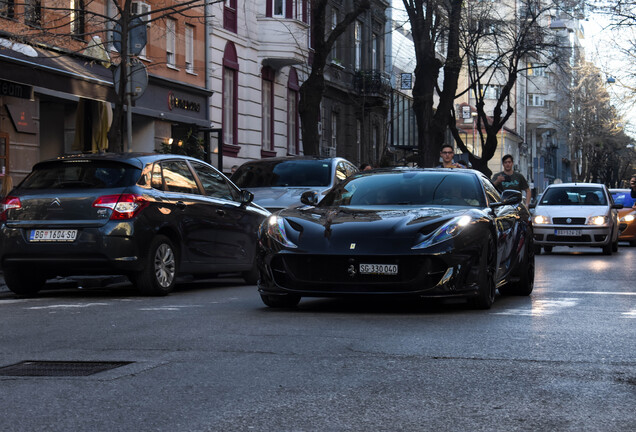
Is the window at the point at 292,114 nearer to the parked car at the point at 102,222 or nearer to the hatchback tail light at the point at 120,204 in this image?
the parked car at the point at 102,222

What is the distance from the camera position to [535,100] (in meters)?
112

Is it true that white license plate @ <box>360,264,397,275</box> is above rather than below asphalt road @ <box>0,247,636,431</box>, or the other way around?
above

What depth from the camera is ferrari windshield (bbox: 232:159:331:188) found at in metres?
18.4

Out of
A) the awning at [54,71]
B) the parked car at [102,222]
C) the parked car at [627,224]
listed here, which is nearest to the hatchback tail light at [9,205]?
the parked car at [102,222]

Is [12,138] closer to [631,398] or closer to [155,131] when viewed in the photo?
[155,131]

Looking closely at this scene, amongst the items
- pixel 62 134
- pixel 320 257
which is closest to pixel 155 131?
pixel 62 134

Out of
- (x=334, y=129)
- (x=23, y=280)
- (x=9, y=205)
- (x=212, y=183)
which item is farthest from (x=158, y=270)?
(x=334, y=129)

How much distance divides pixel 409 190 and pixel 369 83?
38593 mm

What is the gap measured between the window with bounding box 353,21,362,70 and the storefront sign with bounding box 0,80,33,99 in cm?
2762

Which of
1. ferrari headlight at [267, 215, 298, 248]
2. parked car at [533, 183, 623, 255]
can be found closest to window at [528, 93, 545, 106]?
parked car at [533, 183, 623, 255]

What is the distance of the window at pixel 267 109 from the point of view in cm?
3800

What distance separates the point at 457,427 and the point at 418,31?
30451mm

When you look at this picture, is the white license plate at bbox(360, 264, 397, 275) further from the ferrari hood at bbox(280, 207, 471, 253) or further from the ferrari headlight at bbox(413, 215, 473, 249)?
the ferrari headlight at bbox(413, 215, 473, 249)

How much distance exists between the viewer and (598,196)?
1058 inches
